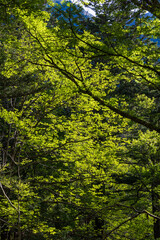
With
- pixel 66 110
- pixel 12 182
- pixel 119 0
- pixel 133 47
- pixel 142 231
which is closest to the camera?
pixel 119 0

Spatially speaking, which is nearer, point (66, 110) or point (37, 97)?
point (37, 97)

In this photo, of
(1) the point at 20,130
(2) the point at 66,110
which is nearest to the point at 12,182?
(1) the point at 20,130

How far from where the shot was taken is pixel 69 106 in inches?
322

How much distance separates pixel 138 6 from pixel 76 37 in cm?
112

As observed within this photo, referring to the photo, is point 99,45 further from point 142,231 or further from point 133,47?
point 142,231

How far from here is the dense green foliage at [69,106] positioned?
3.46m

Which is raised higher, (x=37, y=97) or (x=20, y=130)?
(x=37, y=97)

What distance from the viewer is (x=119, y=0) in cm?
320

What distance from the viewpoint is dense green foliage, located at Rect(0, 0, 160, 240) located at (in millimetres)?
3465

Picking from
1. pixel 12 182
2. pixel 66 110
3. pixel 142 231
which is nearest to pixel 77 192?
pixel 12 182

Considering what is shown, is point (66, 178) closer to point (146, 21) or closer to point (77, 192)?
point (77, 192)

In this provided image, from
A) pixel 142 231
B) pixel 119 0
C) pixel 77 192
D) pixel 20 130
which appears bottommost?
pixel 142 231

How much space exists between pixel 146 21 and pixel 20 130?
5116 mm

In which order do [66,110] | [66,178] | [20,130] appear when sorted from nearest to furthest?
1. [20,130]
2. [66,178]
3. [66,110]
